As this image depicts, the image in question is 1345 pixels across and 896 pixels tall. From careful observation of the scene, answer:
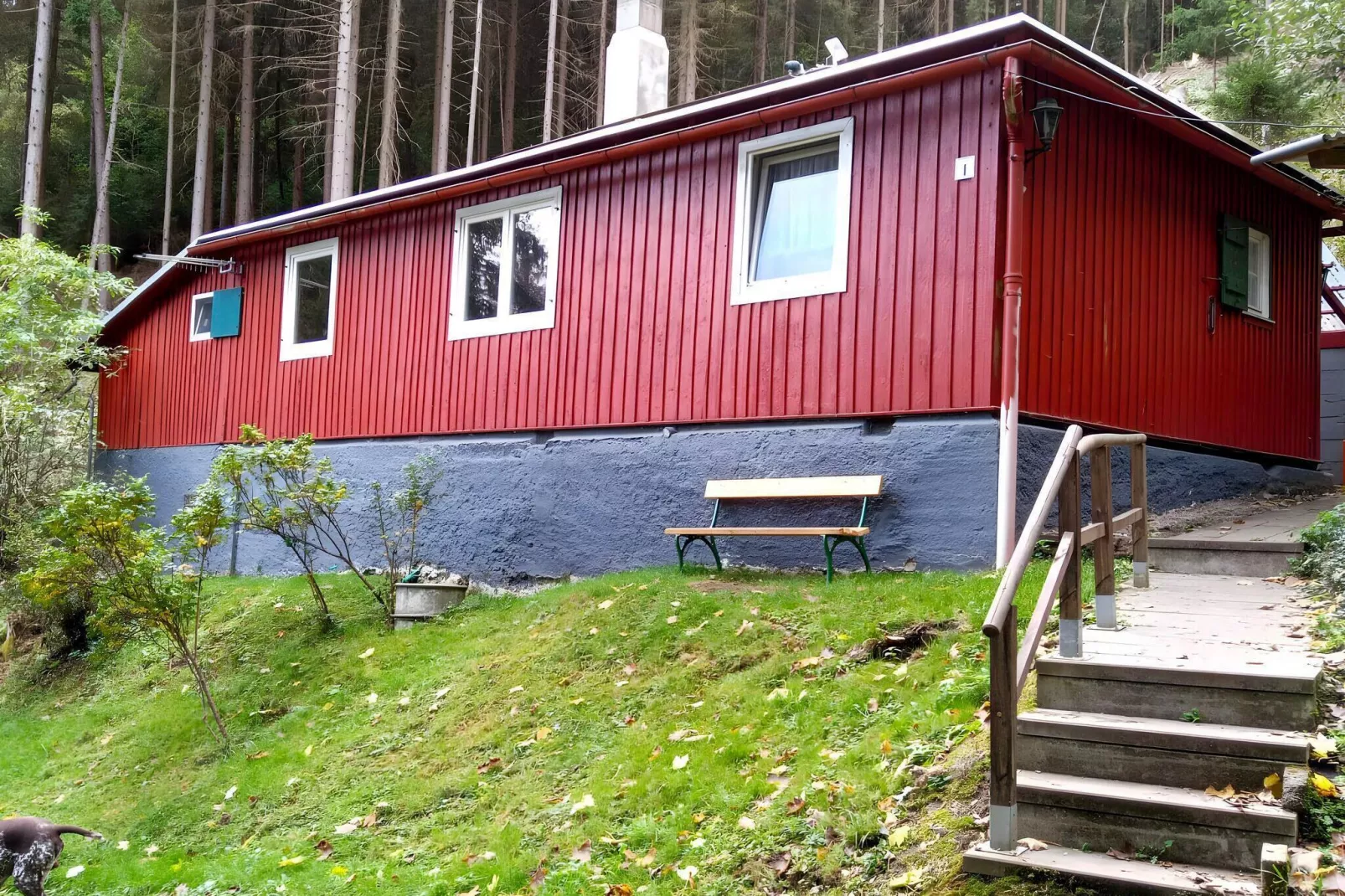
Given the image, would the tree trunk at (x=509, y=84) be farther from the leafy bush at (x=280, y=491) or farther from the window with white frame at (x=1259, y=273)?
the window with white frame at (x=1259, y=273)

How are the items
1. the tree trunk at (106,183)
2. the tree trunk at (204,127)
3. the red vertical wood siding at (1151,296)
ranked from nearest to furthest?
the red vertical wood siding at (1151,296)
the tree trunk at (106,183)
the tree trunk at (204,127)

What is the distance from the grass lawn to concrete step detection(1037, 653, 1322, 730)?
45cm

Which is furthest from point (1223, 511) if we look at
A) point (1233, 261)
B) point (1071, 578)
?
point (1071, 578)

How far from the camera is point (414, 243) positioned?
40.2ft

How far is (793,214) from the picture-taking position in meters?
9.14

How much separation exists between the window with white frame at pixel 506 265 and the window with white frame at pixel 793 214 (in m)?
2.34

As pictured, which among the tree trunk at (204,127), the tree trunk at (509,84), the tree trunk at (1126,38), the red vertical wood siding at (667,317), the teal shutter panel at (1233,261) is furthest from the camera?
the tree trunk at (1126,38)

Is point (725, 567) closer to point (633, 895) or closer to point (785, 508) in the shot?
point (785, 508)

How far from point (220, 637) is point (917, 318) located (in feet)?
23.5

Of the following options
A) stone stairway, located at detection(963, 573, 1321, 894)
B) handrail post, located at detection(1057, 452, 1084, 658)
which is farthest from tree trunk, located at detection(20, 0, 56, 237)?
stone stairway, located at detection(963, 573, 1321, 894)

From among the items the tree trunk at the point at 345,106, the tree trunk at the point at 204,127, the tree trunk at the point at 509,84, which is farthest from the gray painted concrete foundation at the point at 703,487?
the tree trunk at the point at 509,84

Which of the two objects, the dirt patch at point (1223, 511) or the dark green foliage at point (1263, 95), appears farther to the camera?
the dark green foliage at point (1263, 95)

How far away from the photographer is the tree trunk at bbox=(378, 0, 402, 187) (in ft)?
70.1

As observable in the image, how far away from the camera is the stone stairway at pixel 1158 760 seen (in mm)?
3654
